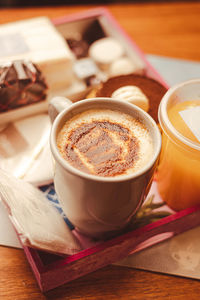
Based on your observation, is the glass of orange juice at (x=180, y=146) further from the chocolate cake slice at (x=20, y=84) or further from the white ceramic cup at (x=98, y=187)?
the chocolate cake slice at (x=20, y=84)

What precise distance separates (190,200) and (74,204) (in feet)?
0.94

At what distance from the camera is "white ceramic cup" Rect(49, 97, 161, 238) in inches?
18.7

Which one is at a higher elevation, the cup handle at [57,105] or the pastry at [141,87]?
the cup handle at [57,105]

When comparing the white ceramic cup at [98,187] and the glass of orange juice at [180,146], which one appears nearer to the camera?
the white ceramic cup at [98,187]

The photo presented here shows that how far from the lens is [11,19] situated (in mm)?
1268

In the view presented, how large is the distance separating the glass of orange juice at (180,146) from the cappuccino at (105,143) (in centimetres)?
8

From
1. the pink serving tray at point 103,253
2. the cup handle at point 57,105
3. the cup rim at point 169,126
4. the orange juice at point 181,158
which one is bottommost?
the pink serving tray at point 103,253

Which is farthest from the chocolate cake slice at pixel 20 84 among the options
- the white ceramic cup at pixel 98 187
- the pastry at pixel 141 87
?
the white ceramic cup at pixel 98 187

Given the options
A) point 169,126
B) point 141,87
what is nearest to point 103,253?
point 169,126

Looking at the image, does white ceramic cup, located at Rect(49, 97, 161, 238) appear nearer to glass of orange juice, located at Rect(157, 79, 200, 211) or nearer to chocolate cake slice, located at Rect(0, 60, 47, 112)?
glass of orange juice, located at Rect(157, 79, 200, 211)

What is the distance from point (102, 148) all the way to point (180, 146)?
165mm

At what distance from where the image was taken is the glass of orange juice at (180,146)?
23.8 inches

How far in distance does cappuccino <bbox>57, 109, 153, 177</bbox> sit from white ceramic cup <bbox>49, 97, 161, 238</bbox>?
0.05ft

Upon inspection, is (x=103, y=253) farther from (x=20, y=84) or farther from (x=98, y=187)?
(x=20, y=84)
